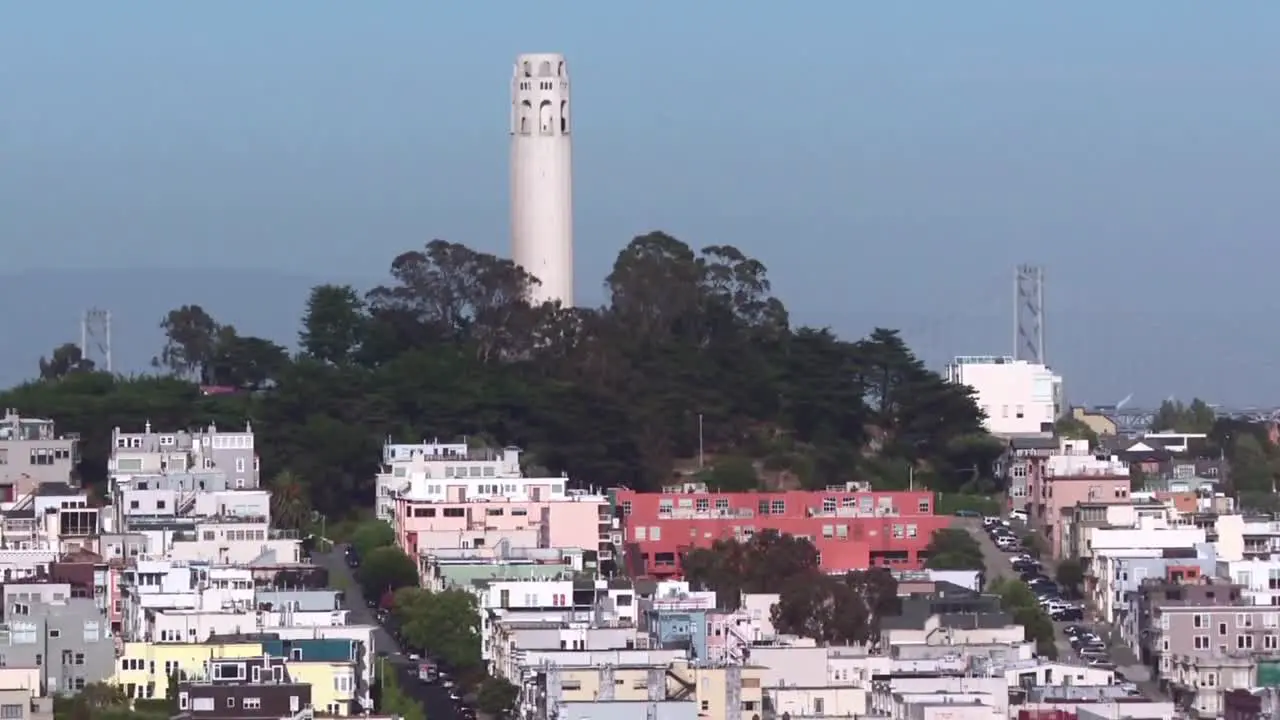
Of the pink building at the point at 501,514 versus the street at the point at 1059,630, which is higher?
the pink building at the point at 501,514

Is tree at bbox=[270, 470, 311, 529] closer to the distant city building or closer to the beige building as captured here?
the distant city building

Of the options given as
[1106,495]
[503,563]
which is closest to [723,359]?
[1106,495]

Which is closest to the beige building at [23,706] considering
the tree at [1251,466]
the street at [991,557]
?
the street at [991,557]

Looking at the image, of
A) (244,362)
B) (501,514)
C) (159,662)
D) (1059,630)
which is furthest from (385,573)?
(244,362)

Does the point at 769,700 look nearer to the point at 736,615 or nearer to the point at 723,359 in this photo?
the point at 736,615

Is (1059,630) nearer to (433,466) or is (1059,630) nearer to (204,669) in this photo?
(433,466)

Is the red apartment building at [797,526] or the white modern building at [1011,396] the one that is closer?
the red apartment building at [797,526]

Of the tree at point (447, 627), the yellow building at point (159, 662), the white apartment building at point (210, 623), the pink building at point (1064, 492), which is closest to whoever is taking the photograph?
the yellow building at point (159, 662)

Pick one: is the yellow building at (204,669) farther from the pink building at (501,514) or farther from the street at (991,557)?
the street at (991,557)
